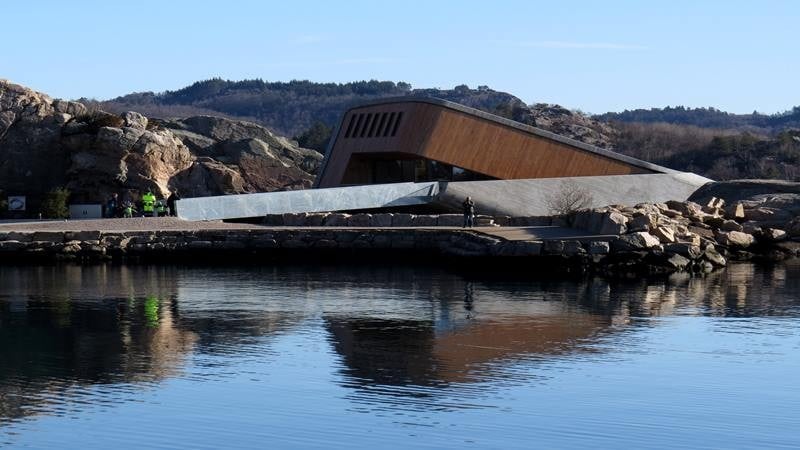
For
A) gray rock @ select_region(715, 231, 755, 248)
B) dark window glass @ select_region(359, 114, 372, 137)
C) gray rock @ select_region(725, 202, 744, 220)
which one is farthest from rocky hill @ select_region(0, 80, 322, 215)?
gray rock @ select_region(715, 231, 755, 248)

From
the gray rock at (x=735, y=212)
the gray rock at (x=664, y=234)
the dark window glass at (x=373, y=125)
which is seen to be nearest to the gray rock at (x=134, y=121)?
the dark window glass at (x=373, y=125)

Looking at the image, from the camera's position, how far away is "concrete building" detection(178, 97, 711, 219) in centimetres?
4638

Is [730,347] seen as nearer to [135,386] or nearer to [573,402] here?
[573,402]

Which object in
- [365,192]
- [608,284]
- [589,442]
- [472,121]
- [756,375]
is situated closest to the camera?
[589,442]

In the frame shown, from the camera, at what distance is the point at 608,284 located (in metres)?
33.0

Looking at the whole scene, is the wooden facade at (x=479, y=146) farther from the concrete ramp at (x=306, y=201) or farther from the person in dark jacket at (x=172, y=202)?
the person in dark jacket at (x=172, y=202)

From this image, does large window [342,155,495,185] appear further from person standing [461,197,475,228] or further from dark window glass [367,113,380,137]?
person standing [461,197,475,228]

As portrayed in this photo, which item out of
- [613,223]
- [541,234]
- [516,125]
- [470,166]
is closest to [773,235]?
[613,223]

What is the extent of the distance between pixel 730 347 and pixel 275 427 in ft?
29.9

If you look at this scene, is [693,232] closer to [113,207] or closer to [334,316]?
[334,316]

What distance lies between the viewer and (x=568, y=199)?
4725 centimetres

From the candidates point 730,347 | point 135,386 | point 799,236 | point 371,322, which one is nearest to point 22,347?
point 135,386

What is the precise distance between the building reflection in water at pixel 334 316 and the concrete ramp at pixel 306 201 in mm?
5678

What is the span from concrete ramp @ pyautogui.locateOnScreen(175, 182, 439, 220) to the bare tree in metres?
4.10
